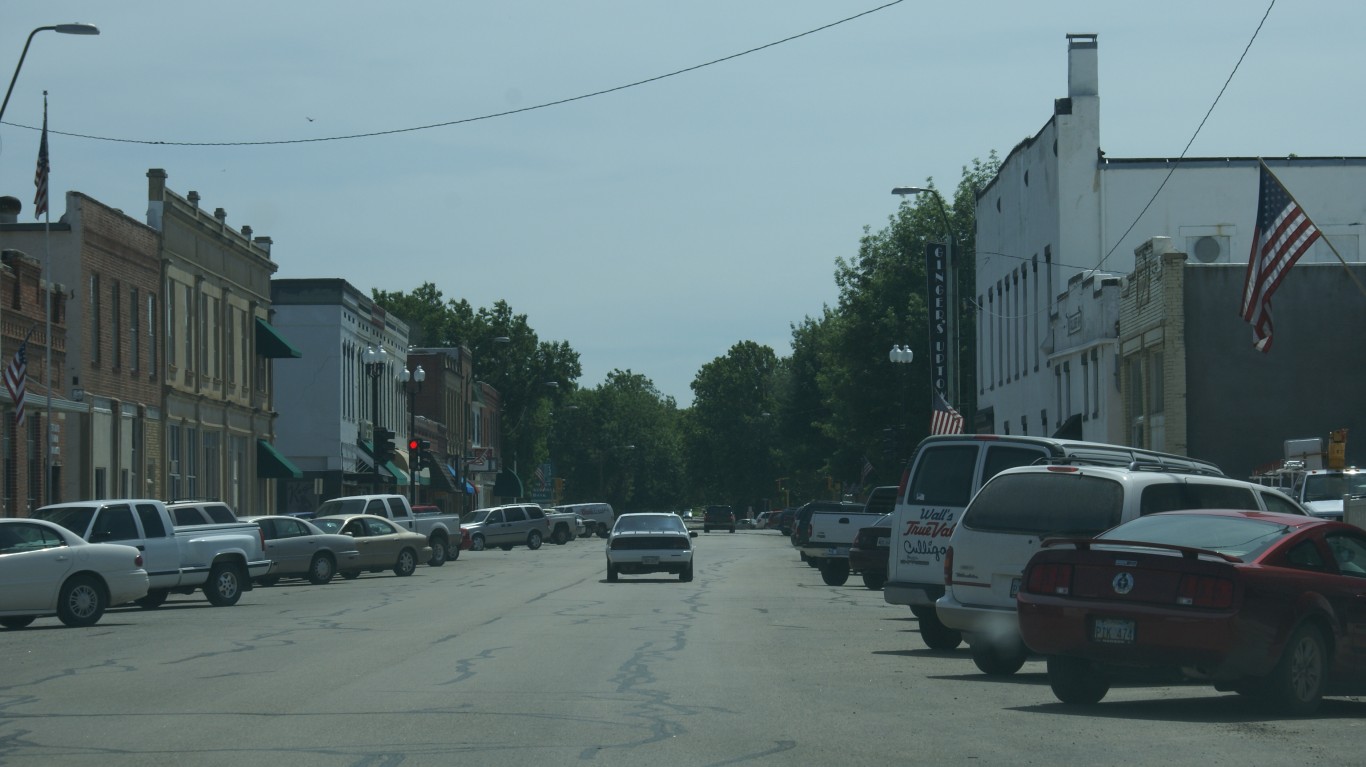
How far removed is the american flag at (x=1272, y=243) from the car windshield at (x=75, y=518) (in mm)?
19278

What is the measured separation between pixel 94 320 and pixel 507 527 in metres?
24.7

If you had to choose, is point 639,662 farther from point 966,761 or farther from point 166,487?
point 166,487

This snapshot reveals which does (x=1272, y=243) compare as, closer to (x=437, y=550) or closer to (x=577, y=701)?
(x=577, y=701)

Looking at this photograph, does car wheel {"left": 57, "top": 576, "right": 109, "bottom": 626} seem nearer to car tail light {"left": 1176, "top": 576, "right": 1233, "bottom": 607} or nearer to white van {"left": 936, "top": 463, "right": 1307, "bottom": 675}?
white van {"left": 936, "top": 463, "right": 1307, "bottom": 675}

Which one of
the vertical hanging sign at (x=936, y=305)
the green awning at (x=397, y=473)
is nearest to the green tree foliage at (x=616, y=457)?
the green awning at (x=397, y=473)

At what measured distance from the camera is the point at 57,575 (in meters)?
22.9

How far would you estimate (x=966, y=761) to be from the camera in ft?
32.8

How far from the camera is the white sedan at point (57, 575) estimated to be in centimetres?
2247

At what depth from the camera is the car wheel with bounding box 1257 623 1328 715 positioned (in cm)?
1206

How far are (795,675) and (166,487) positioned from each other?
37014mm

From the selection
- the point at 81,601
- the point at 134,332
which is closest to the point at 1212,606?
the point at 81,601

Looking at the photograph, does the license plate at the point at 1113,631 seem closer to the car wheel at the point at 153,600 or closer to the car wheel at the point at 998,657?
the car wheel at the point at 998,657

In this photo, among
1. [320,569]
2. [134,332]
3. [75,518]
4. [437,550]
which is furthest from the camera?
[437,550]

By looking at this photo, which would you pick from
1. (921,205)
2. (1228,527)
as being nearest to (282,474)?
(921,205)
